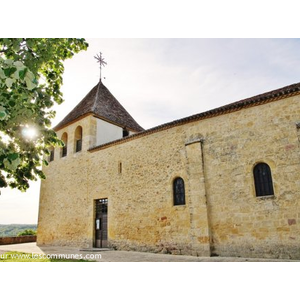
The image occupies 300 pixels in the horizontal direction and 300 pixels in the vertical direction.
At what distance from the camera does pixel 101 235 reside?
42.7 ft

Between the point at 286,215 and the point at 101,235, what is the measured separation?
8.56 m

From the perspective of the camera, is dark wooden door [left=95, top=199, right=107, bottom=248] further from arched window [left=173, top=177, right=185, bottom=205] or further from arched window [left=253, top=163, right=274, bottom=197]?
arched window [left=253, top=163, right=274, bottom=197]

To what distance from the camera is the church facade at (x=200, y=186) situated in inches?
321

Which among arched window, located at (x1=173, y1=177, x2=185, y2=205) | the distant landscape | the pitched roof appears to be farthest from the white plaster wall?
the distant landscape

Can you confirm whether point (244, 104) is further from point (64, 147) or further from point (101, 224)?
point (64, 147)

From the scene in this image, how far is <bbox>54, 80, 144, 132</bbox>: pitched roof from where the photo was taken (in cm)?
1625

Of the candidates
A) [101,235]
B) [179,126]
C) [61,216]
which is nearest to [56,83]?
[179,126]

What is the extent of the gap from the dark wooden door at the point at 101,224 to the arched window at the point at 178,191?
4.28m

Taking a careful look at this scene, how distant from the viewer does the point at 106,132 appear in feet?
53.2

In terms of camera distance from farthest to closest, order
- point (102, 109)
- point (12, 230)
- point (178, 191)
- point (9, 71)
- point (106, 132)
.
Result: point (12, 230), point (102, 109), point (106, 132), point (178, 191), point (9, 71)

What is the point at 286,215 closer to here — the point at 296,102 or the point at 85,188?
the point at 296,102

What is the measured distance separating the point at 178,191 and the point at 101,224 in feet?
16.2

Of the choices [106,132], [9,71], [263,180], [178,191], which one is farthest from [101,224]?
[9,71]

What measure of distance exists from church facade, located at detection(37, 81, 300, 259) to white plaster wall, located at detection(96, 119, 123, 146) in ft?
1.50
